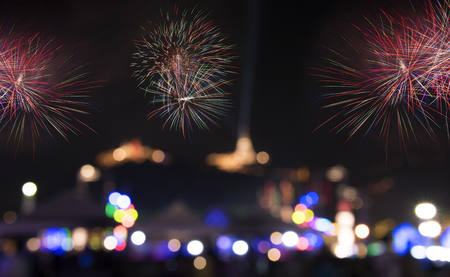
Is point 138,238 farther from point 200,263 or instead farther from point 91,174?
point 91,174

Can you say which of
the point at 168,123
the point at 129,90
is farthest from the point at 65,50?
the point at 168,123

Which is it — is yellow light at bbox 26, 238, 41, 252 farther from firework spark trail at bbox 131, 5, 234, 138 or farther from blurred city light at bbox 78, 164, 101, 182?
blurred city light at bbox 78, 164, 101, 182

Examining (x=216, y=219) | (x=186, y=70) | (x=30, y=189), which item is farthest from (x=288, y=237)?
(x=30, y=189)

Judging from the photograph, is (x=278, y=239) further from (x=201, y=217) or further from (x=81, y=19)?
(x=81, y=19)

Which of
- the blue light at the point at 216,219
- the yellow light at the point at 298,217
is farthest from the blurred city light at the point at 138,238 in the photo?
the yellow light at the point at 298,217

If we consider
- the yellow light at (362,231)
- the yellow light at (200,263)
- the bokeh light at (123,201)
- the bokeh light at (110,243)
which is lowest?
the yellow light at (200,263)

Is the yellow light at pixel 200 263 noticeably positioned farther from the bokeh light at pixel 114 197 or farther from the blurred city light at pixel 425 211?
the bokeh light at pixel 114 197

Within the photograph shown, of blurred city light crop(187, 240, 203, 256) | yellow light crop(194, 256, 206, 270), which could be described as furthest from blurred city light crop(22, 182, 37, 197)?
yellow light crop(194, 256, 206, 270)
